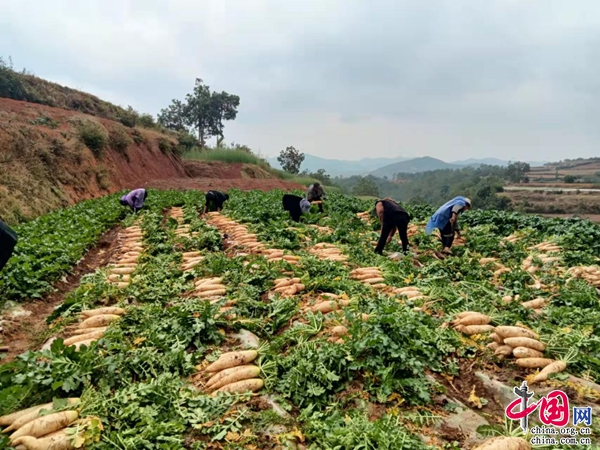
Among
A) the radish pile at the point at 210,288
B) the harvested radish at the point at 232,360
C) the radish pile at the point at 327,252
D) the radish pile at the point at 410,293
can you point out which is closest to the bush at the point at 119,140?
the radish pile at the point at 327,252

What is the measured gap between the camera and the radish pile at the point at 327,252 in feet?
23.9

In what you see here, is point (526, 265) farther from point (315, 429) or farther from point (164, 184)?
point (164, 184)

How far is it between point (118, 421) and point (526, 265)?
7.79 meters

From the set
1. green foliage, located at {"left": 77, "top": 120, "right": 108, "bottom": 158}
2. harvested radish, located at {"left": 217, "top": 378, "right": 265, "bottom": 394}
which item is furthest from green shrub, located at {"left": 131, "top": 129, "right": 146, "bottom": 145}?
harvested radish, located at {"left": 217, "top": 378, "right": 265, "bottom": 394}

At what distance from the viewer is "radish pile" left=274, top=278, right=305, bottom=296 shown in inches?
205

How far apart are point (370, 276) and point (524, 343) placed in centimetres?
268

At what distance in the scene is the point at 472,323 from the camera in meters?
4.16

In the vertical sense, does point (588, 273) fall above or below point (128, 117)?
below

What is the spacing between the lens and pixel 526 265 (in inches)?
303

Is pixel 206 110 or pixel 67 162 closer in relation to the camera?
pixel 67 162

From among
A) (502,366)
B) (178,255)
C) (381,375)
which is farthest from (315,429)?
(178,255)

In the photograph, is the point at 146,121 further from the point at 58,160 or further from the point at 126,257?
the point at 126,257

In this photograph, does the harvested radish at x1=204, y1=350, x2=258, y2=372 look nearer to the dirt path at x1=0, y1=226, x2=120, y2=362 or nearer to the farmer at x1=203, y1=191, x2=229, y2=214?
the dirt path at x1=0, y1=226, x2=120, y2=362

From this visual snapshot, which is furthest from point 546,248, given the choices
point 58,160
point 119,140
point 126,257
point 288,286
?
point 119,140
